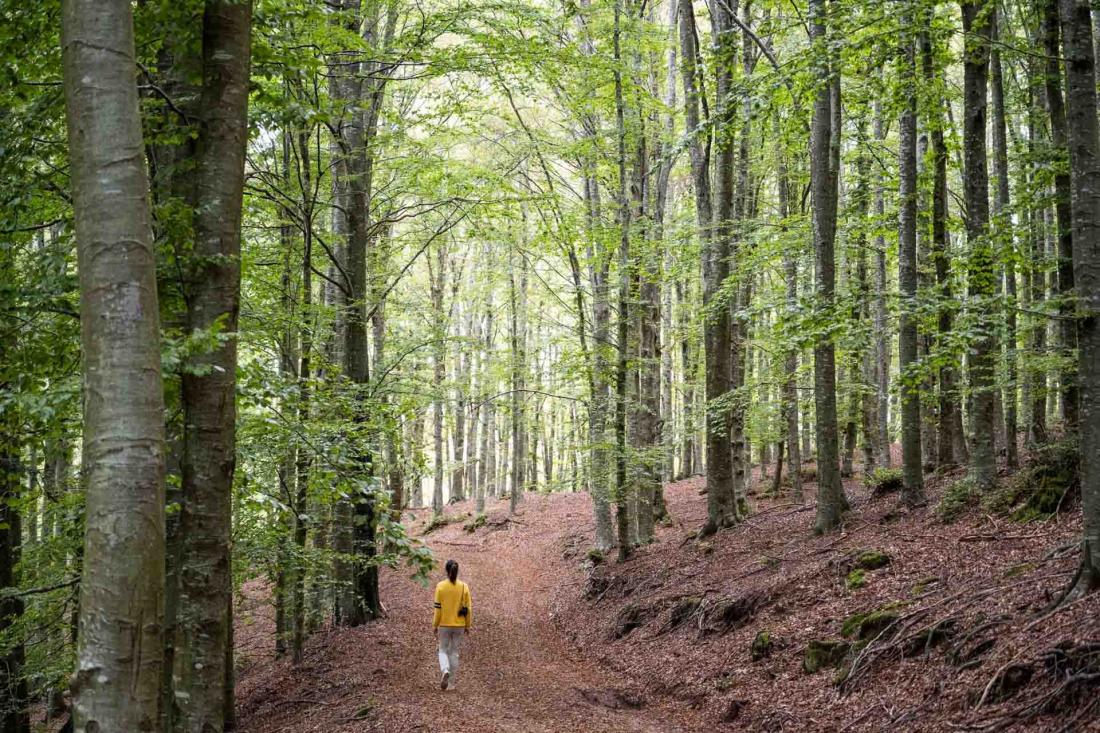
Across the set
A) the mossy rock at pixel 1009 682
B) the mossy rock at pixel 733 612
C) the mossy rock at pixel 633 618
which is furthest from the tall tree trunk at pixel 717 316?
the mossy rock at pixel 1009 682

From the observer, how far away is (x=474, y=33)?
9.72 m

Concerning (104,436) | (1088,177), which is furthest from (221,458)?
(1088,177)

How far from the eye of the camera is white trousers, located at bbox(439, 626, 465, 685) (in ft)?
31.7

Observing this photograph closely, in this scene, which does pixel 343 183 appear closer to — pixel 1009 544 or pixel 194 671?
pixel 194 671

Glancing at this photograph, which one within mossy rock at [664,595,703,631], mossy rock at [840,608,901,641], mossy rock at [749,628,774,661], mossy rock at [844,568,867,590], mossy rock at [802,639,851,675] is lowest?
mossy rock at [664,595,703,631]

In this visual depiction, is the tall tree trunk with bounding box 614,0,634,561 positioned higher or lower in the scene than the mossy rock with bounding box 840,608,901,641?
higher

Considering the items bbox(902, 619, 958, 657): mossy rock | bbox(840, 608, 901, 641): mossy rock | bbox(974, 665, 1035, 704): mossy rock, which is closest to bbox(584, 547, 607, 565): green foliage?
bbox(840, 608, 901, 641): mossy rock

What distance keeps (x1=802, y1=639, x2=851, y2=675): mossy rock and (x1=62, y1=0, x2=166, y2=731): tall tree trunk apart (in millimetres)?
6468

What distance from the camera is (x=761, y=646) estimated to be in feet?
28.3

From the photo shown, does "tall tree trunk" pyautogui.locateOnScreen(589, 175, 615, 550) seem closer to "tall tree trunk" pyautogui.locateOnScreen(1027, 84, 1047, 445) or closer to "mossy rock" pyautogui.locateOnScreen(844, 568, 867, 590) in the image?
"mossy rock" pyautogui.locateOnScreen(844, 568, 867, 590)

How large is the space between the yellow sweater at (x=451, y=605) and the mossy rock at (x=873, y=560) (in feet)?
16.5

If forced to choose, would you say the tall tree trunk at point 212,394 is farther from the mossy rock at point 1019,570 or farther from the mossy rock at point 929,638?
the mossy rock at point 1019,570

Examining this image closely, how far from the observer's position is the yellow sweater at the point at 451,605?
976 centimetres

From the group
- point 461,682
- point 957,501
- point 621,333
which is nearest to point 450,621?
point 461,682
